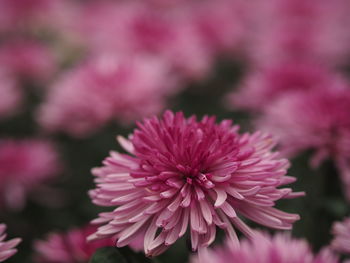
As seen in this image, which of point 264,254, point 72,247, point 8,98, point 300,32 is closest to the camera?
point 264,254

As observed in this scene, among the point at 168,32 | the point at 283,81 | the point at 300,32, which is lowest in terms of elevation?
the point at 283,81

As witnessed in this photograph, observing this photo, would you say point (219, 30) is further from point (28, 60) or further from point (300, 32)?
point (28, 60)

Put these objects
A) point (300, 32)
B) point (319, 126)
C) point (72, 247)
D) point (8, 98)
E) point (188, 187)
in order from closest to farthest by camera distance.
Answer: point (188, 187)
point (72, 247)
point (319, 126)
point (8, 98)
point (300, 32)

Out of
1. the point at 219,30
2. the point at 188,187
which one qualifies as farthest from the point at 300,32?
the point at 188,187

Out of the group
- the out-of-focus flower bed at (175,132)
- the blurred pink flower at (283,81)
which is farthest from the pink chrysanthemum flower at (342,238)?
the blurred pink flower at (283,81)

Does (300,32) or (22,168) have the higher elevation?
(300,32)

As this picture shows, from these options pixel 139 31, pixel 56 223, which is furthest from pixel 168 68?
pixel 56 223

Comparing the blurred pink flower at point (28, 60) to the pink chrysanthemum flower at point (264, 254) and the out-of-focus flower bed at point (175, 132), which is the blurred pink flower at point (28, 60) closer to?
the out-of-focus flower bed at point (175, 132)
